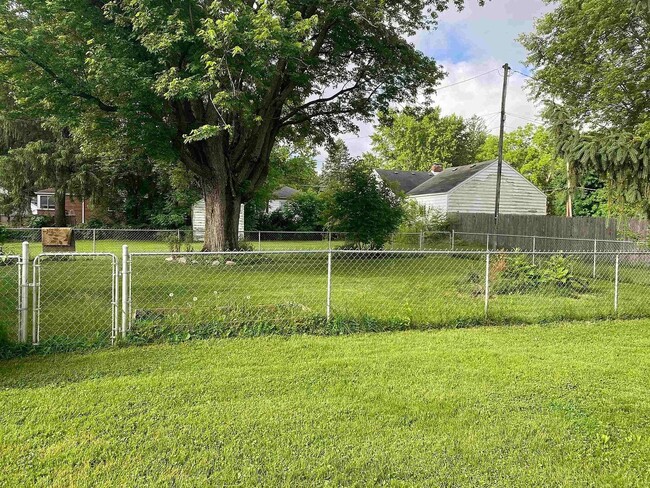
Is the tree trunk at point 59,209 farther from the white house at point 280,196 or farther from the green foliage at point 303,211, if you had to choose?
the white house at point 280,196

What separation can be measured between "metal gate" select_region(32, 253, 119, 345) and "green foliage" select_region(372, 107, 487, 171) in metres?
39.7

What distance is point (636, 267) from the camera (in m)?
12.0

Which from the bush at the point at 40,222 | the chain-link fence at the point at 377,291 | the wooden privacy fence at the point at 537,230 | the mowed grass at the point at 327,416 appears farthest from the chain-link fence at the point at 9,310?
the bush at the point at 40,222

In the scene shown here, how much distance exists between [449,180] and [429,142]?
22505 millimetres

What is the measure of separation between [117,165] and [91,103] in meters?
15.6

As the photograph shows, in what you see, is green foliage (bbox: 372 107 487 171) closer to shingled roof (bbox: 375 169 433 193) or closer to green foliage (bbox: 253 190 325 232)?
shingled roof (bbox: 375 169 433 193)

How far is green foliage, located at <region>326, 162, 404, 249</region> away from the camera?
1500 centimetres

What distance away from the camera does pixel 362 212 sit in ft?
49.3

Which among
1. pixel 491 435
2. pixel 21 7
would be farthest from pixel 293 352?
pixel 21 7

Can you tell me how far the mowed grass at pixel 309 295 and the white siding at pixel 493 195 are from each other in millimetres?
10616

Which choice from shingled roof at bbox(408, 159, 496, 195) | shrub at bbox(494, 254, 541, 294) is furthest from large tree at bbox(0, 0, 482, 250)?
shingled roof at bbox(408, 159, 496, 195)

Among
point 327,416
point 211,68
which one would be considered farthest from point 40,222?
point 327,416

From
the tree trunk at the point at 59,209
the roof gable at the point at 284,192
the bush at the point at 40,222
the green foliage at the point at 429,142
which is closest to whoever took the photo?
the tree trunk at the point at 59,209

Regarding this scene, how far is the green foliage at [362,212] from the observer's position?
15.0 metres
